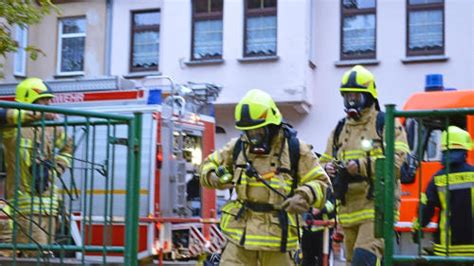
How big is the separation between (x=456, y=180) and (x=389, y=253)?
139 cm

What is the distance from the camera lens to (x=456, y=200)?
18.3 feet

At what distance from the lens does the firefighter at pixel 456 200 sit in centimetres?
548

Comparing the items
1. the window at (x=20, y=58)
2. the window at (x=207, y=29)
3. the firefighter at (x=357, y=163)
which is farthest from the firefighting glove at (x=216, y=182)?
the window at (x=20, y=58)

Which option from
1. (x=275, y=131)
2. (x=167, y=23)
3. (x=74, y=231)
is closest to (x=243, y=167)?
(x=275, y=131)

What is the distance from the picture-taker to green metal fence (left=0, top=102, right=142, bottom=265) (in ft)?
17.0

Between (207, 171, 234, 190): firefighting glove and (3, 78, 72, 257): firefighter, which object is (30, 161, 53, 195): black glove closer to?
(3, 78, 72, 257): firefighter

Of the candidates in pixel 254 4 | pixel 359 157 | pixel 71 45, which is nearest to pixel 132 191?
pixel 359 157

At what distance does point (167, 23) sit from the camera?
1894 centimetres

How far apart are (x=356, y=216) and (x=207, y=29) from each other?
1310cm

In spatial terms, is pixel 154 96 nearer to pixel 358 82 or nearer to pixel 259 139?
pixel 358 82

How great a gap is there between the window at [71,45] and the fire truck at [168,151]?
8160 mm

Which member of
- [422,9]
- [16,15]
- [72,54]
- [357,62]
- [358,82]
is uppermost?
[422,9]

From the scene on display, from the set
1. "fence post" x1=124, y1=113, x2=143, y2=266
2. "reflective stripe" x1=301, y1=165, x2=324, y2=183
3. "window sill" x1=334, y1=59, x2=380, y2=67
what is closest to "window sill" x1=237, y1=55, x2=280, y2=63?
"window sill" x1=334, y1=59, x2=380, y2=67

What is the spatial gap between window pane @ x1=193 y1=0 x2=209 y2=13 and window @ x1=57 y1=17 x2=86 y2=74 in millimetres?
3289
